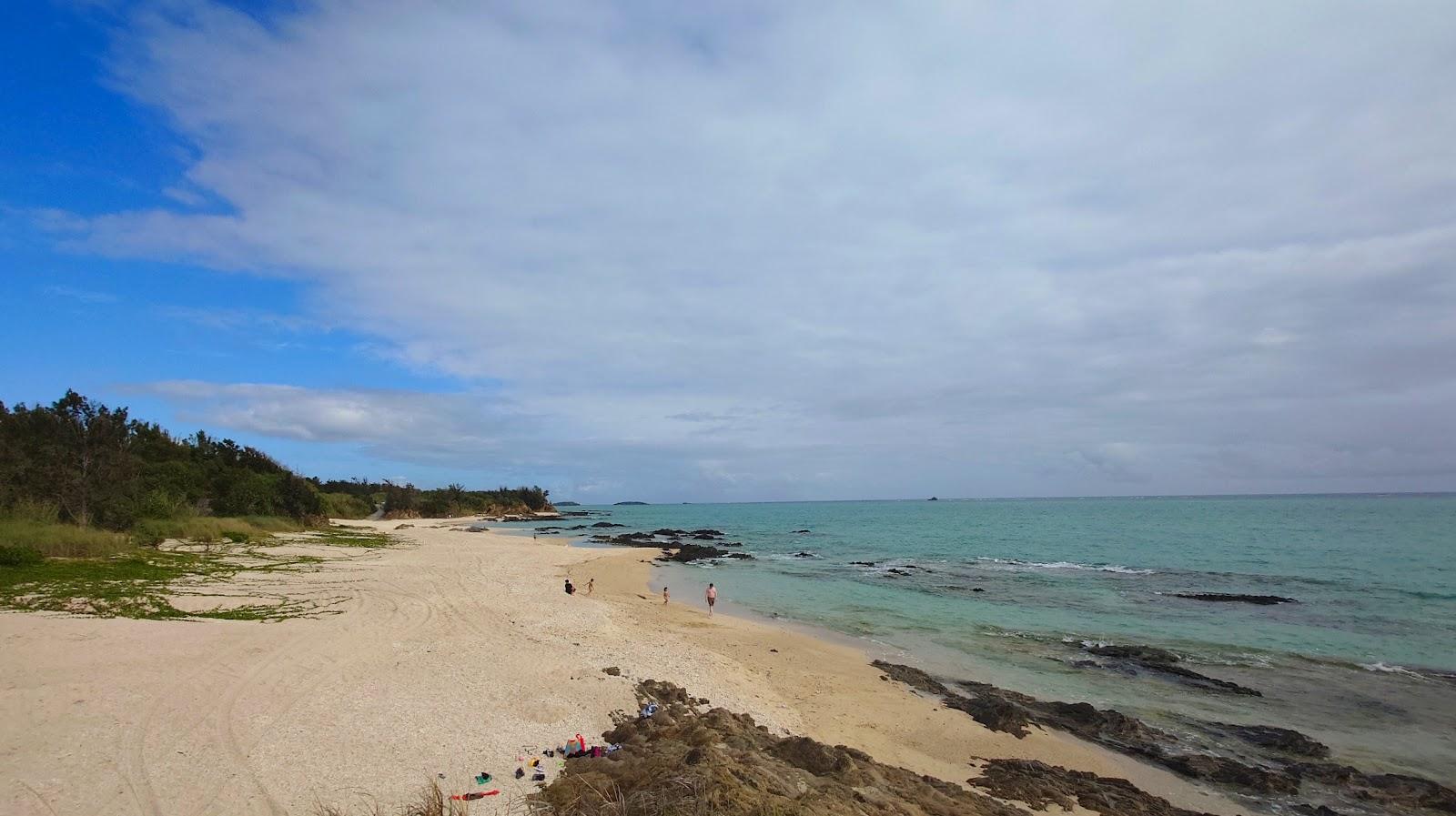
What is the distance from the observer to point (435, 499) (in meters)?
94.6

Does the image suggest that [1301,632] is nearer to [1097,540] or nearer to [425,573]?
[425,573]

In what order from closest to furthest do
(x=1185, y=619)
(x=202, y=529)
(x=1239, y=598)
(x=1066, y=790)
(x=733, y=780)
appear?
(x=733, y=780), (x=1066, y=790), (x=1185, y=619), (x=1239, y=598), (x=202, y=529)

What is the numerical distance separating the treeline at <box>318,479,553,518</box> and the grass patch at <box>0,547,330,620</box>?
5237 cm

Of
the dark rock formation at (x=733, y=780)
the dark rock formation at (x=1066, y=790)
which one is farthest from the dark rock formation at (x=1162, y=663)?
the dark rock formation at (x=733, y=780)

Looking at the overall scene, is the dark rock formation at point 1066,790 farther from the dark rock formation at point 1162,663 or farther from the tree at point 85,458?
the tree at point 85,458

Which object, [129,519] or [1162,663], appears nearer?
[1162,663]

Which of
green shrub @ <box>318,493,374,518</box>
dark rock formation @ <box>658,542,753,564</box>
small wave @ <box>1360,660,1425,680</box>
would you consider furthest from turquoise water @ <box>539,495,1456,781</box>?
green shrub @ <box>318,493,374,518</box>

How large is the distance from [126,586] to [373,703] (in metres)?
12.1

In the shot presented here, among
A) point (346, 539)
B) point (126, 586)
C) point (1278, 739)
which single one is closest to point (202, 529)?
point (346, 539)

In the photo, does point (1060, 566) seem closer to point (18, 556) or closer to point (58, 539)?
point (18, 556)

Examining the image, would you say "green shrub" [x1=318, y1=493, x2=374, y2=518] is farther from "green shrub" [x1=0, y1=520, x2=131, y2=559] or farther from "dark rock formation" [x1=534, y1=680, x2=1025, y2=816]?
"dark rock formation" [x1=534, y1=680, x2=1025, y2=816]

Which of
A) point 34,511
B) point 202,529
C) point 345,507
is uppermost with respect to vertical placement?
point 34,511

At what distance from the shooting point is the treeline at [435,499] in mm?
81250

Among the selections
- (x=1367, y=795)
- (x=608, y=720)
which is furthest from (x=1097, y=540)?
(x=608, y=720)
